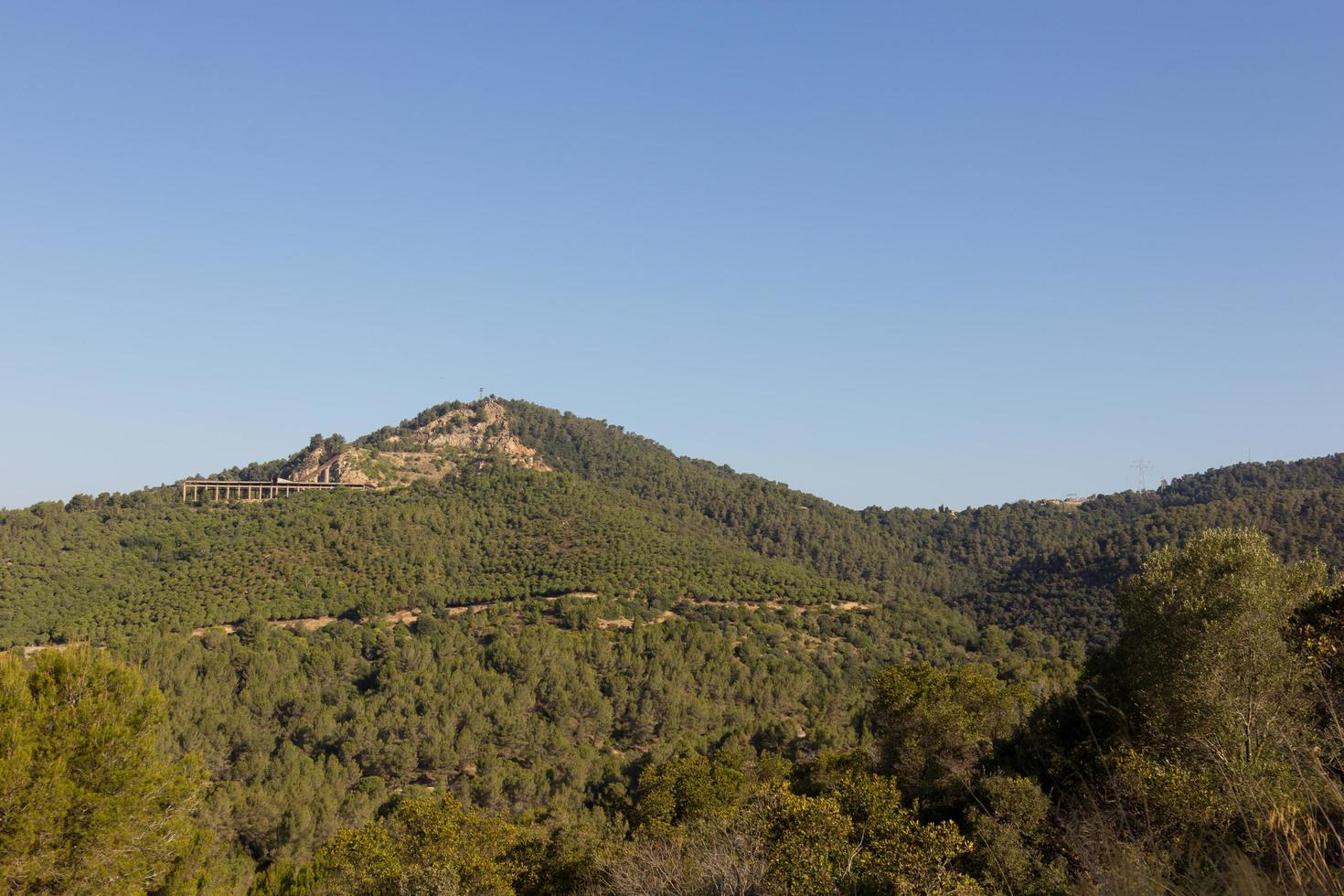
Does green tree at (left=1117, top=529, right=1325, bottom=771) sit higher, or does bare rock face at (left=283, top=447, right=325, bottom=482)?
bare rock face at (left=283, top=447, right=325, bottom=482)

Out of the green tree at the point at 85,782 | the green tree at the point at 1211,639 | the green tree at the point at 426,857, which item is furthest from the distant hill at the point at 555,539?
the green tree at the point at 85,782

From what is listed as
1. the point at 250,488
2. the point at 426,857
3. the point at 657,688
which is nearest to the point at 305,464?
the point at 250,488

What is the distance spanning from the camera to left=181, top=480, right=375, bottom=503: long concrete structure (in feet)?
353

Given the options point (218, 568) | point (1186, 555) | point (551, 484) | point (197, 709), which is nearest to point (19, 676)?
point (1186, 555)

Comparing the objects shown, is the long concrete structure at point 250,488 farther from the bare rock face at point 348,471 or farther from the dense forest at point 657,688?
the dense forest at point 657,688

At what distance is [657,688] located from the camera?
59969 millimetres

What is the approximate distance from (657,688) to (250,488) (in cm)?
7788

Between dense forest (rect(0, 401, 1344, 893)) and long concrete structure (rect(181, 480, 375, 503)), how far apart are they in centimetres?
742

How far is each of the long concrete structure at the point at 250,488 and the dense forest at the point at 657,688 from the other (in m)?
7.42

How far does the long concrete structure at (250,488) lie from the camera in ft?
353

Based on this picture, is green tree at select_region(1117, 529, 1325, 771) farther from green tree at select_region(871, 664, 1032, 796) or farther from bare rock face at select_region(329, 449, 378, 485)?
bare rock face at select_region(329, 449, 378, 485)

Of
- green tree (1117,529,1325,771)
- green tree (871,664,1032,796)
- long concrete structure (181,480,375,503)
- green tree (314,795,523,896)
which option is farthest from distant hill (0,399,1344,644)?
green tree (314,795,523,896)

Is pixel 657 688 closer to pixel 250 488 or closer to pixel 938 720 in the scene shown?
pixel 938 720

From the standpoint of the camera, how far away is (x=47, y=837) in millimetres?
13703
